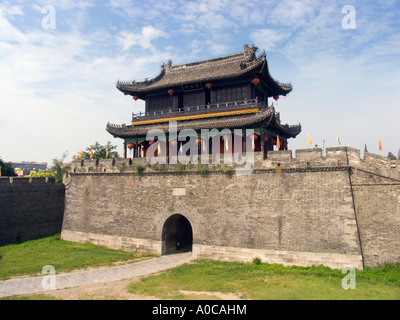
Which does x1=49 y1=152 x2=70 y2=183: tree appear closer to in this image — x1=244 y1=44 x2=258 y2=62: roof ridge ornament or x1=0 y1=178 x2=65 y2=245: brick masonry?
x1=0 y1=178 x2=65 y2=245: brick masonry

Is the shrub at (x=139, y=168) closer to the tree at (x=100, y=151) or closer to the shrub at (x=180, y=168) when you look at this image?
the shrub at (x=180, y=168)

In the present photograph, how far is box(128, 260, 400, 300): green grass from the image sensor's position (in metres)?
9.29

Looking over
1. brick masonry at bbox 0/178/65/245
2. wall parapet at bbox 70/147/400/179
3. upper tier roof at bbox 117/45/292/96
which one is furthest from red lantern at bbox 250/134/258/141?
brick masonry at bbox 0/178/65/245

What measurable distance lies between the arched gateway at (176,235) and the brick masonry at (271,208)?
1.21 ft

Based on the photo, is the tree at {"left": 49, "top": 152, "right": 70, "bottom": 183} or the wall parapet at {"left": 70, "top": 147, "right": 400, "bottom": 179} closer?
the wall parapet at {"left": 70, "top": 147, "right": 400, "bottom": 179}

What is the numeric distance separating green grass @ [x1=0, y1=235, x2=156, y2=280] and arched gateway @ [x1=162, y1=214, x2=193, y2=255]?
4.78ft

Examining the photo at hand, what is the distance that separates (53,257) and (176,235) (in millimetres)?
6100

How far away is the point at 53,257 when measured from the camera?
47.6 ft

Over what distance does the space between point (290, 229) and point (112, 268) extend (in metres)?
7.77

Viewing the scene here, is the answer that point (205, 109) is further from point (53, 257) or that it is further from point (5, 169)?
point (5, 169)

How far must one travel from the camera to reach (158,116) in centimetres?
1903

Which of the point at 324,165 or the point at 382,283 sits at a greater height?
the point at 324,165
